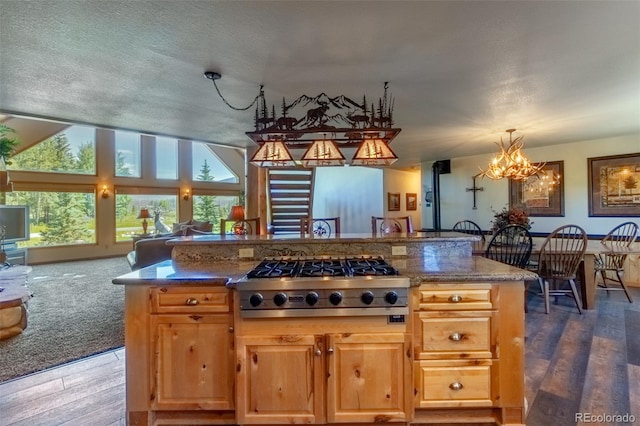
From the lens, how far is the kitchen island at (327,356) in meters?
1.70

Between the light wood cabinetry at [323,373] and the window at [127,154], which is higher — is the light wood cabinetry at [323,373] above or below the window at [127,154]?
below

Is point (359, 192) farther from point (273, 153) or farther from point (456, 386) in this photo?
point (456, 386)

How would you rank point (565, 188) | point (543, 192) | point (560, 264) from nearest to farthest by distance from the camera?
point (560, 264), point (565, 188), point (543, 192)

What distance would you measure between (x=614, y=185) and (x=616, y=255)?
5.49ft

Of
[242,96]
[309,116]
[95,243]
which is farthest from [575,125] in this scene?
[95,243]

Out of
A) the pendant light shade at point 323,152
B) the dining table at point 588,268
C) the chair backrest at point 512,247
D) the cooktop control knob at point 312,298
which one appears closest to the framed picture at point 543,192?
the dining table at point 588,268

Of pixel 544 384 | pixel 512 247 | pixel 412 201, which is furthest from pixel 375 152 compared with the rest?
pixel 412 201

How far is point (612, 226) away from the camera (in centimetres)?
491

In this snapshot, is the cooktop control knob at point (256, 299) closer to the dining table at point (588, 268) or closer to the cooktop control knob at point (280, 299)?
the cooktop control knob at point (280, 299)

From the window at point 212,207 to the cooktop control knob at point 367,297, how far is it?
9.02m

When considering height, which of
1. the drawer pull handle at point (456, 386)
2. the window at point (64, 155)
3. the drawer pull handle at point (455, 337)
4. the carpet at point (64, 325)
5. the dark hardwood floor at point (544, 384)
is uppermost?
the window at point (64, 155)

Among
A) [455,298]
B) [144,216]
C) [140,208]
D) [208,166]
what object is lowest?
[455,298]

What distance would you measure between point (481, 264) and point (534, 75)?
1698mm

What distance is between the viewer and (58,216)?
7.65 metres
